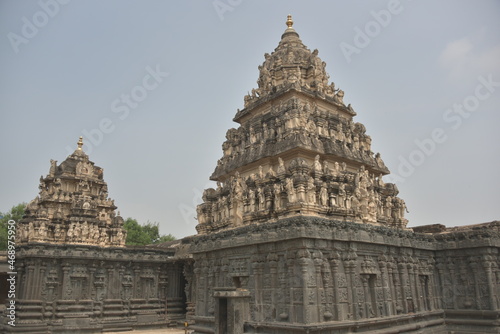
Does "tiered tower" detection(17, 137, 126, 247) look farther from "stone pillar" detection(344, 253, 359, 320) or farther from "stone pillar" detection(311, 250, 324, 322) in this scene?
"stone pillar" detection(344, 253, 359, 320)

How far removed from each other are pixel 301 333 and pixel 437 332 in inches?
329

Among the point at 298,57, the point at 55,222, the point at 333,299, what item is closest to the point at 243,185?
the point at 333,299

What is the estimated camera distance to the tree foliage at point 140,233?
156ft

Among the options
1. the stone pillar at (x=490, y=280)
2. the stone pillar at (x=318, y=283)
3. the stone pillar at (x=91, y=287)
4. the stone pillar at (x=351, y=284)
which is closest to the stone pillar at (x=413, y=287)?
the stone pillar at (x=490, y=280)

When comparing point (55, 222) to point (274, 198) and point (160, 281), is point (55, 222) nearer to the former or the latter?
point (160, 281)

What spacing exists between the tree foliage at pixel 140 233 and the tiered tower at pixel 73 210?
20.8 meters

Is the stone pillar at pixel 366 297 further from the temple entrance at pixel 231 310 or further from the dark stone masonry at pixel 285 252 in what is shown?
the temple entrance at pixel 231 310

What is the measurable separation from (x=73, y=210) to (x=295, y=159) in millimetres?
16629

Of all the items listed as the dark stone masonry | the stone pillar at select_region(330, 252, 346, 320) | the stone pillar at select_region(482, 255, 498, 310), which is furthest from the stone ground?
the stone pillar at select_region(482, 255, 498, 310)

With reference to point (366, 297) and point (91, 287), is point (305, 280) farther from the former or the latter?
point (91, 287)

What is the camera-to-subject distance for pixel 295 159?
1443 cm

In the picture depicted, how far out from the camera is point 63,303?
2170 centimetres

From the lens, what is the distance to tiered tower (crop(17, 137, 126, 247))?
76.3 ft

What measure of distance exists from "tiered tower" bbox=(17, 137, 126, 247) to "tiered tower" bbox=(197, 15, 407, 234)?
968 cm
